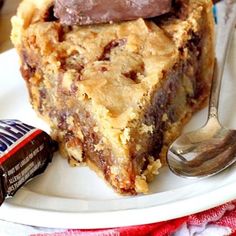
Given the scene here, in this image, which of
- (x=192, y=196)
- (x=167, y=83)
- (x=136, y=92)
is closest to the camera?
(x=192, y=196)

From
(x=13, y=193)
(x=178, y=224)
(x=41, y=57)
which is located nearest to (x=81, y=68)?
(x=41, y=57)

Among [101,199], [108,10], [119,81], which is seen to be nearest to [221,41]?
[108,10]

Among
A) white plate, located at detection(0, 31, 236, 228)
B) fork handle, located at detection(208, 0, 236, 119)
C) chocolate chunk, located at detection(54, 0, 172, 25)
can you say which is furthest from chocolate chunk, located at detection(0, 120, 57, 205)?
fork handle, located at detection(208, 0, 236, 119)

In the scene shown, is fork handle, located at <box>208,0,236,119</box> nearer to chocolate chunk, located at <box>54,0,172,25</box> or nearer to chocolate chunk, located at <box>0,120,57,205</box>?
chocolate chunk, located at <box>54,0,172,25</box>

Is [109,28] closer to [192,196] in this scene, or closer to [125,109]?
[125,109]

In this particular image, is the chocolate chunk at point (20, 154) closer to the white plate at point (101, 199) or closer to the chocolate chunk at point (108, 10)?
the white plate at point (101, 199)

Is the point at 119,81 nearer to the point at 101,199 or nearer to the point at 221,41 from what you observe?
the point at 101,199
